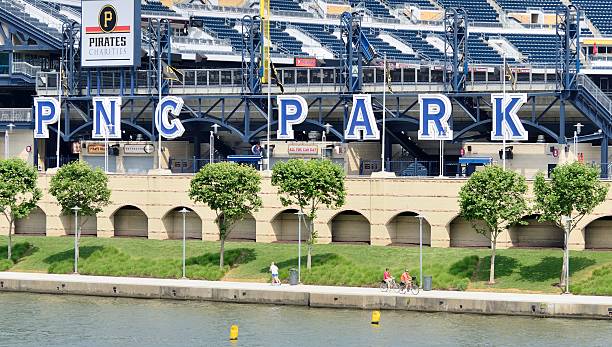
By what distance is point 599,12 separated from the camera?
621ft

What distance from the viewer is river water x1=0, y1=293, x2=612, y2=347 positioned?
295 feet

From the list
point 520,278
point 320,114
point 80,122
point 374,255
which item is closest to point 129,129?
point 80,122

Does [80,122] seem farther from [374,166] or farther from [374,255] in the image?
[374,255]

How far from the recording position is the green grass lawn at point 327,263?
104438mm

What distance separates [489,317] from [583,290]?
7.20 meters

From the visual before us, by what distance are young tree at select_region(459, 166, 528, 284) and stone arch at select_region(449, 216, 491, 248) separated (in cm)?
688

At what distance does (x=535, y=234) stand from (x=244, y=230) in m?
22.3

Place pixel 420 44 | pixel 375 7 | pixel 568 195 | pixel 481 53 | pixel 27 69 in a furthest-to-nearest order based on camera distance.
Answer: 1. pixel 375 7
2. pixel 420 44
3. pixel 481 53
4. pixel 27 69
5. pixel 568 195

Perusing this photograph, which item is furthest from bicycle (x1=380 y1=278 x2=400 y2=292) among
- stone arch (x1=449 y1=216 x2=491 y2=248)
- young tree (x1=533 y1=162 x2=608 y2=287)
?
stone arch (x1=449 y1=216 x2=491 y2=248)

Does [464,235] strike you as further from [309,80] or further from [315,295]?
[309,80]

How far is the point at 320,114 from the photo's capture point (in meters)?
132

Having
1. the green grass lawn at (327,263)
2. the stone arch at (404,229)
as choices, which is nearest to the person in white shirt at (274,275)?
the green grass lawn at (327,263)

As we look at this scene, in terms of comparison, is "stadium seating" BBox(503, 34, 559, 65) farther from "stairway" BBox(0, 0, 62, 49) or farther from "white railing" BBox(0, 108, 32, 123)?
"white railing" BBox(0, 108, 32, 123)

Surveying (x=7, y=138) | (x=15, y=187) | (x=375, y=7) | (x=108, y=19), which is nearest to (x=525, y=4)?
(x=375, y=7)
